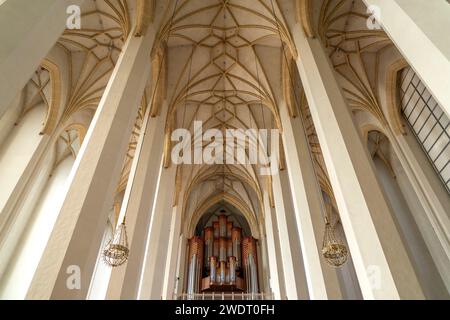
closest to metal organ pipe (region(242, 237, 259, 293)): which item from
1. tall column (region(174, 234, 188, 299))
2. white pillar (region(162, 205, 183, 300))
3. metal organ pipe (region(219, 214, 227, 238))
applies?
metal organ pipe (region(219, 214, 227, 238))

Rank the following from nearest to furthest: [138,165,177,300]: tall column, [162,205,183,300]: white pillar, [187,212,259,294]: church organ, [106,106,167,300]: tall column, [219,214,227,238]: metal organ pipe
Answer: [106,106,167,300]: tall column
[138,165,177,300]: tall column
[162,205,183,300]: white pillar
[187,212,259,294]: church organ
[219,214,227,238]: metal organ pipe

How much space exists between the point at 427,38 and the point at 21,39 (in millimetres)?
5656

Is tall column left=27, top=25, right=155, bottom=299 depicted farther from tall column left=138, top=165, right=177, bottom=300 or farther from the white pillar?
the white pillar

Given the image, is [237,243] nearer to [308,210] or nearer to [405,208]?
[405,208]

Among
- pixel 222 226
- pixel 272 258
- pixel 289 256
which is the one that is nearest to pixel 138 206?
pixel 289 256

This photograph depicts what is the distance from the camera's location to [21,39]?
4.05 m

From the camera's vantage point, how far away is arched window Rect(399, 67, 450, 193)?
9.89m

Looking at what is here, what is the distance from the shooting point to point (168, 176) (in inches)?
542

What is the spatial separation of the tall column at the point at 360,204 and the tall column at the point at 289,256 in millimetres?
5286

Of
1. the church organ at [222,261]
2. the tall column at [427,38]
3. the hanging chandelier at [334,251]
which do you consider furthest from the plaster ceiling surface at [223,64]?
the hanging chandelier at [334,251]

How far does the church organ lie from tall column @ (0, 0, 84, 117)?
1619 cm

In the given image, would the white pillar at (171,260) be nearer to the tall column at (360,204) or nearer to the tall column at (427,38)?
the tall column at (360,204)
